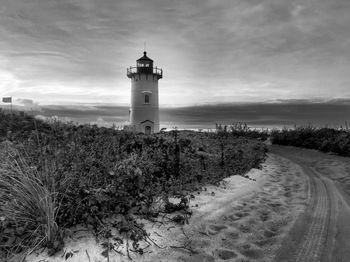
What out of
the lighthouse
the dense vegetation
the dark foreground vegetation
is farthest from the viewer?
the lighthouse

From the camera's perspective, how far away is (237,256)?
3689 mm

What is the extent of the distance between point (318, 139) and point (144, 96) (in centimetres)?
2293

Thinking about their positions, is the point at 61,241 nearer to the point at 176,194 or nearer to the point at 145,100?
the point at 176,194

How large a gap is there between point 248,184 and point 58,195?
206 inches

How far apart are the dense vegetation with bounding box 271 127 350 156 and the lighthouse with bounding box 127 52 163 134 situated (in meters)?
16.7

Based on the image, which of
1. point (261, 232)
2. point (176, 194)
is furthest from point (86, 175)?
point (261, 232)

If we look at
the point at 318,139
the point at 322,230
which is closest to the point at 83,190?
the point at 322,230

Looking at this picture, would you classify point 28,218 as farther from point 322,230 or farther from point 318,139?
point 318,139

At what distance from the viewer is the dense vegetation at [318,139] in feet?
48.1

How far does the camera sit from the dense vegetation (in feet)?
48.1

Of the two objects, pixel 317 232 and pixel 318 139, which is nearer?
pixel 317 232

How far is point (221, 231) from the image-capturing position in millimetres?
4430

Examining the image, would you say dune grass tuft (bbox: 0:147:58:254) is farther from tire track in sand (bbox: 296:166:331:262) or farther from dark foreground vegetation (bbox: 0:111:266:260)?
tire track in sand (bbox: 296:166:331:262)

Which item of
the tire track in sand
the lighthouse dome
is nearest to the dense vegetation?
the tire track in sand
